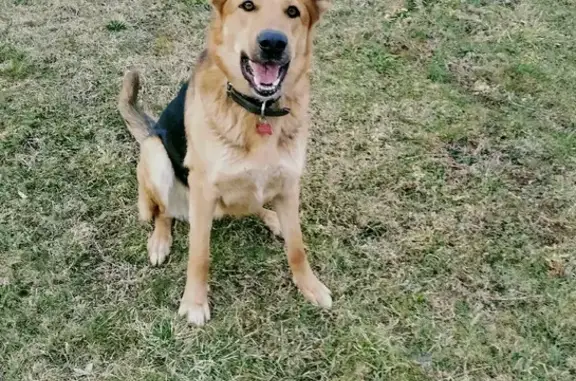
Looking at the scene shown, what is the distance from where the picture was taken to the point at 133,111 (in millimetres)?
4316

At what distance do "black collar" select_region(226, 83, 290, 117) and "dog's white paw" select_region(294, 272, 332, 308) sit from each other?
0.96 metres

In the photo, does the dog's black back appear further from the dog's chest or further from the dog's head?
the dog's head

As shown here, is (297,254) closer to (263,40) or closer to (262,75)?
(262,75)

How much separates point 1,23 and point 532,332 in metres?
4.64

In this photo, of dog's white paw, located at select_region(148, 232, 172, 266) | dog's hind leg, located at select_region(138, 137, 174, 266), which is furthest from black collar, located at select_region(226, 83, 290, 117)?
dog's white paw, located at select_region(148, 232, 172, 266)

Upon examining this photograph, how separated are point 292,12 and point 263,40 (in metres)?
0.24

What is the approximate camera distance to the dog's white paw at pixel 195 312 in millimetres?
3508

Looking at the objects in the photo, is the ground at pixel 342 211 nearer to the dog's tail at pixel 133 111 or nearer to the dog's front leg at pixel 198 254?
the dog's front leg at pixel 198 254

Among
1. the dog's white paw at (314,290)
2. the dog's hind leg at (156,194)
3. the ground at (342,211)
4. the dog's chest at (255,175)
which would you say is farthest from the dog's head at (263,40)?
the ground at (342,211)

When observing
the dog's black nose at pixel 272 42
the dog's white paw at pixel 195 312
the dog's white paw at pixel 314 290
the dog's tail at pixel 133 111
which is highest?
the dog's black nose at pixel 272 42

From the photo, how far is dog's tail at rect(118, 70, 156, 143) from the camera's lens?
4.28 metres

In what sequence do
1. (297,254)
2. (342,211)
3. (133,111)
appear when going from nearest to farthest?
(297,254), (342,211), (133,111)

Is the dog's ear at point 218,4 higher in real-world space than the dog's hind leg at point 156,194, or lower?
higher

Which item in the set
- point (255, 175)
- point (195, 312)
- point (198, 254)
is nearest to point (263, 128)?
point (255, 175)
